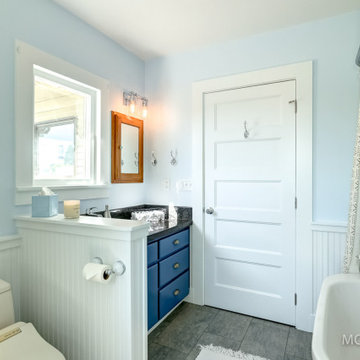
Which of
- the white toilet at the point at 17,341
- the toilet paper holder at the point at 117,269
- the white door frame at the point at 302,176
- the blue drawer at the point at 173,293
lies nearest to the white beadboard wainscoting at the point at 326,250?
the white door frame at the point at 302,176

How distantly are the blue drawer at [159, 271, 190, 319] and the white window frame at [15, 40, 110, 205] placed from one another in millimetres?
988

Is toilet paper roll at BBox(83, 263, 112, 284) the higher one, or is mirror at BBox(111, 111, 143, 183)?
mirror at BBox(111, 111, 143, 183)

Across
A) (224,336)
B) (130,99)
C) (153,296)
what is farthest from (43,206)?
(224,336)

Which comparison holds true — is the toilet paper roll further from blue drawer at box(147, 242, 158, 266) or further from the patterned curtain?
the patterned curtain

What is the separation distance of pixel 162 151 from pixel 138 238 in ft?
5.12

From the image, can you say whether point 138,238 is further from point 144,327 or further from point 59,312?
point 59,312

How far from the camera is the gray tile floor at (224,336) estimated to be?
1.86 metres

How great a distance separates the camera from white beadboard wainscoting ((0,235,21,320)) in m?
1.62

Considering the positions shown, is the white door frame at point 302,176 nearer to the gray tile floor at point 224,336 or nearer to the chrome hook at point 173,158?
the gray tile floor at point 224,336

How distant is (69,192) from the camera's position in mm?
2004

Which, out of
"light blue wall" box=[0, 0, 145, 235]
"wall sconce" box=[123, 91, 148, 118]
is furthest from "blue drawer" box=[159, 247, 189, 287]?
"wall sconce" box=[123, 91, 148, 118]

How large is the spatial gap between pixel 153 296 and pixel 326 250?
55.6 inches

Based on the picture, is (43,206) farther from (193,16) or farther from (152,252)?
(193,16)

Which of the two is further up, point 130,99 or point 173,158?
point 130,99
